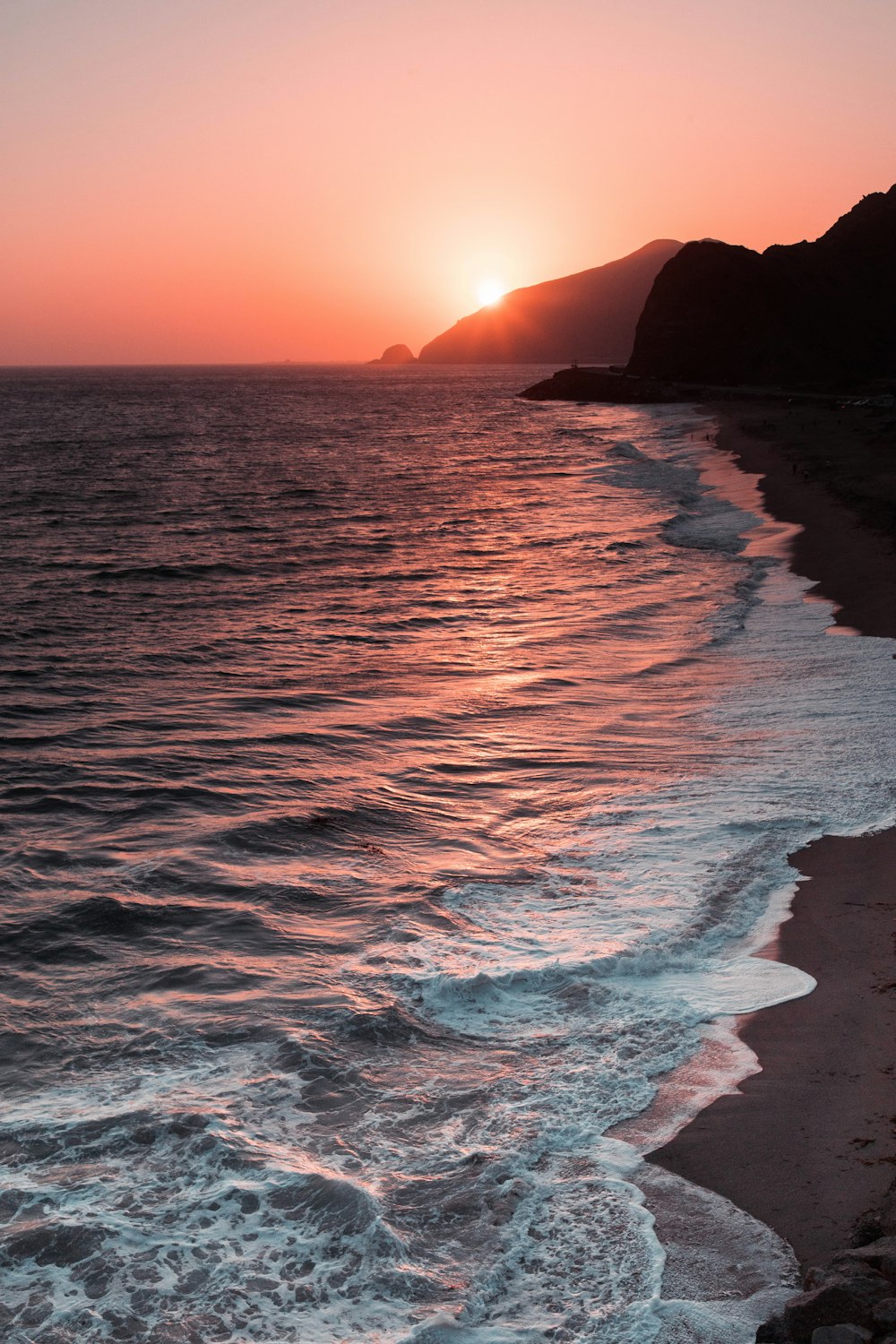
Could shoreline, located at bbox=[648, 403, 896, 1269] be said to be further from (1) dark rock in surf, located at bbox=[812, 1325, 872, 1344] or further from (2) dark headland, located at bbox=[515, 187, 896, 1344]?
(1) dark rock in surf, located at bbox=[812, 1325, 872, 1344]

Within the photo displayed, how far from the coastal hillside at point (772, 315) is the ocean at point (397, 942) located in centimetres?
11149

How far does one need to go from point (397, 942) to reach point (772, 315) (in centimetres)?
13201

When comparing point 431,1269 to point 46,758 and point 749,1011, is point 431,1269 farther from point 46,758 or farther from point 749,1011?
point 46,758

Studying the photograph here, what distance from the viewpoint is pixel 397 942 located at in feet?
27.8

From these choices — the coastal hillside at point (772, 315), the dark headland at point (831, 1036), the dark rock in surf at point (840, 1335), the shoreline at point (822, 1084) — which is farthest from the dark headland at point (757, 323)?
the dark rock in surf at point (840, 1335)

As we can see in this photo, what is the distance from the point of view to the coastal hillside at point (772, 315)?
12388cm

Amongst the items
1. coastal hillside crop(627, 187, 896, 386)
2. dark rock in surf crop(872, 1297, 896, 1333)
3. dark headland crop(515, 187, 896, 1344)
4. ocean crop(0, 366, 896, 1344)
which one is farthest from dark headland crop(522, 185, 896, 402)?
dark rock in surf crop(872, 1297, 896, 1333)

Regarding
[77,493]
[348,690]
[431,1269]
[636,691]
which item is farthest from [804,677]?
[77,493]

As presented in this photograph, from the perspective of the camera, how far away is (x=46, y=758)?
1304 centimetres

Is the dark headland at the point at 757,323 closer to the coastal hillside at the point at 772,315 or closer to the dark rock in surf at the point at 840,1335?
the coastal hillside at the point at 772,315

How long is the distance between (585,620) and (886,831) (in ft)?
38.1

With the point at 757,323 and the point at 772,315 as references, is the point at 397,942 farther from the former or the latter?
the point at 772,315

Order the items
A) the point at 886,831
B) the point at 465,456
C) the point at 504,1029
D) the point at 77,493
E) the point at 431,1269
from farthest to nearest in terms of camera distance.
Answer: the point at 465,456 → the point at 77,493 → the point at 886,831 → the point at 504,1029 → the point at 431,1269

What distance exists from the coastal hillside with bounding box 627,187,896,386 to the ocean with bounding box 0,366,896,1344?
Answer: 11149 centimetres
